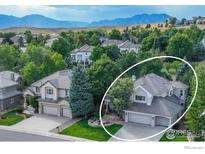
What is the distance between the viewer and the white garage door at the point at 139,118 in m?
5.99

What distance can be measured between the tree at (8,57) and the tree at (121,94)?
1802 millimetres

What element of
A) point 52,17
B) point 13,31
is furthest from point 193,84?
point 13,31

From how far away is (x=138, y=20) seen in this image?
244 inches

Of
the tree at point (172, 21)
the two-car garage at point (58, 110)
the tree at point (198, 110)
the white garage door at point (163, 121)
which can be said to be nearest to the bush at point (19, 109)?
the two-car garage at point (58, 110)

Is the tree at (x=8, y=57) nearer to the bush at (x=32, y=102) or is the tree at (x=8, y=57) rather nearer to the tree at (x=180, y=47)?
the bush at (x=32, y=102)

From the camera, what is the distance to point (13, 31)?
638cm

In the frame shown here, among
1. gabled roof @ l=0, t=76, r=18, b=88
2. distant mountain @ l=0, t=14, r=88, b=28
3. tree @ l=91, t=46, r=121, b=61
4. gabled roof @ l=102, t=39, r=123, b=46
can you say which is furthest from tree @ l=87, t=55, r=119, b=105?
gabled roof @ l=0, t=76, r=18, b=88
